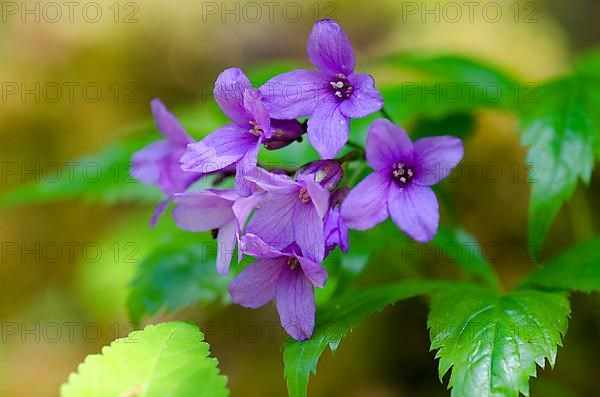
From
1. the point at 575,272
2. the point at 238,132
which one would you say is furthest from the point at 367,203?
the point at 575,272

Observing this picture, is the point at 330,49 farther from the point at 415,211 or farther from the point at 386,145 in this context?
the point at 415,211

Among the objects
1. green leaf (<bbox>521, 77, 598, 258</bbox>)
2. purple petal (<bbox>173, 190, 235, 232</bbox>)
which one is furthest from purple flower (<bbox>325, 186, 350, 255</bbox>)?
green leaf (<bbox>521, 77, 598, 258</bbox>)

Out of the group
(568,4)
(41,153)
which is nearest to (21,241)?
(41,153)

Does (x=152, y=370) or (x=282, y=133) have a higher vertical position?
(x=282, y=133)

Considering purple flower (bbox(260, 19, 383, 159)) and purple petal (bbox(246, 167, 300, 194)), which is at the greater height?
purple flower (bbox(260, 19, 383, 159))

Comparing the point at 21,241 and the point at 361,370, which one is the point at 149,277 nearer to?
the point at 361,370

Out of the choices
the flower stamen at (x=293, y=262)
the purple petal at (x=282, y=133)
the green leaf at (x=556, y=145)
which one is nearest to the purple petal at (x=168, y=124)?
the purple petal at (x=282, y=133)

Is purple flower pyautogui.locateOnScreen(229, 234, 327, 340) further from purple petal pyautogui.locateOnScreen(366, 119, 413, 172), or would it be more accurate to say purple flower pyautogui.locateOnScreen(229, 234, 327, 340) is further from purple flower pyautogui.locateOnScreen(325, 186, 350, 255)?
purple petal pyautogui.locateOnScreen(366, 119, 413, 172)
